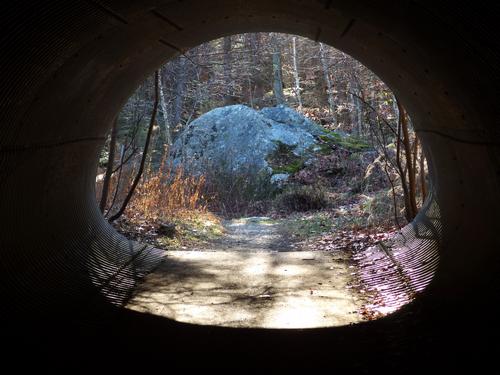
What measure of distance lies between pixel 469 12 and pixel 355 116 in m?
21.8

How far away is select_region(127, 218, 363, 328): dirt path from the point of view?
4.24 m

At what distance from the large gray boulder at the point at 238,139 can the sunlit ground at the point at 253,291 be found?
28.3 ft

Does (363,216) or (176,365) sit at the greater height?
(363,216)

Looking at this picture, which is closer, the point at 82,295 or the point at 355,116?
the point at 82,295

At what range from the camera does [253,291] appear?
16.8 feet

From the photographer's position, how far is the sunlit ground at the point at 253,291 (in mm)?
4234

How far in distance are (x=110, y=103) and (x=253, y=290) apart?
106 inches

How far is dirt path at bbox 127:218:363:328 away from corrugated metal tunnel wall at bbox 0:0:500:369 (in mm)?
259

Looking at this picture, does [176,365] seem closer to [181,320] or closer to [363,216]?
[181,320]

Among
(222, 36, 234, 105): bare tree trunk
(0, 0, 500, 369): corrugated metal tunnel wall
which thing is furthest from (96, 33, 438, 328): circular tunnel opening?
(0, 0, 500, 369): corrugated metal tunnel wall

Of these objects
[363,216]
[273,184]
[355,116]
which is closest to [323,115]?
[355,116]

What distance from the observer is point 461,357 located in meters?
3.01

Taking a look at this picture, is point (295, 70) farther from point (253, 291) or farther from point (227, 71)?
point (253, 291)

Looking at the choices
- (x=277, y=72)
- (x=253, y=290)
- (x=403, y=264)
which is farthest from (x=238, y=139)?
(x=277, y=72)
